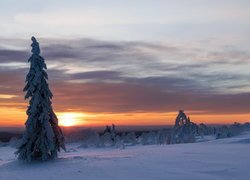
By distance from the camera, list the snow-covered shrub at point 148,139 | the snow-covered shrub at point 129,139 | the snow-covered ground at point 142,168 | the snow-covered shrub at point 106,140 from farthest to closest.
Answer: the snow-covered shrub at point 129,139
the snow-covered shrub at point 148,139
the snow-covered shrub at point 106,140
the snow-covered ground at point 142,168

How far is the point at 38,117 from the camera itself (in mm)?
38469

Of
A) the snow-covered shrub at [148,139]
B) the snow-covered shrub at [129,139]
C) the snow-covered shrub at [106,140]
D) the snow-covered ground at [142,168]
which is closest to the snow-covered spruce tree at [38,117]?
the snow-covered ground at [142,168]

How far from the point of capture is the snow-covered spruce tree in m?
38.3

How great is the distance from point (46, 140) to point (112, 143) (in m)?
74.6

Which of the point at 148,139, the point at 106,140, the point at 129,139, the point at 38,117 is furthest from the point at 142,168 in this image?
the point at 129,139

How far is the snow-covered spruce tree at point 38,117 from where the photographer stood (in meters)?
38.3

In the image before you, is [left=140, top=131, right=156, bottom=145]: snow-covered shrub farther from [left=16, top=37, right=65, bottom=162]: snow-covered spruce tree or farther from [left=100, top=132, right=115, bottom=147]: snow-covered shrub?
[left=16, top=37, right=65, bottom=162]: snow-covered spruce tree

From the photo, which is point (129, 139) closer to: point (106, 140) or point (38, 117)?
point (106, 140)

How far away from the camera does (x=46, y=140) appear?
38.6 metres

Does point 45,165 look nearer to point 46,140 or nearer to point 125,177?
point 46,140

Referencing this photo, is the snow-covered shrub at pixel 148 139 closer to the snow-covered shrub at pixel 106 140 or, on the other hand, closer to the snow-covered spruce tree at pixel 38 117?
the snow-covered shrub at pixel 106 140

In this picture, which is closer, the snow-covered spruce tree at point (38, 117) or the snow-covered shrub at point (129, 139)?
the snow-covered spruce tree at point (38, 117)

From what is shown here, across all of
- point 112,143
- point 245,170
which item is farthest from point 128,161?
point 112,143

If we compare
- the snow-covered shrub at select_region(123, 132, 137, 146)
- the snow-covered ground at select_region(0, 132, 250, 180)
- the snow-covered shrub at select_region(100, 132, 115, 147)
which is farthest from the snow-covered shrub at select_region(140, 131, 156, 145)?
the snow-covered ground at select_region(0, 132, 250, 180)
